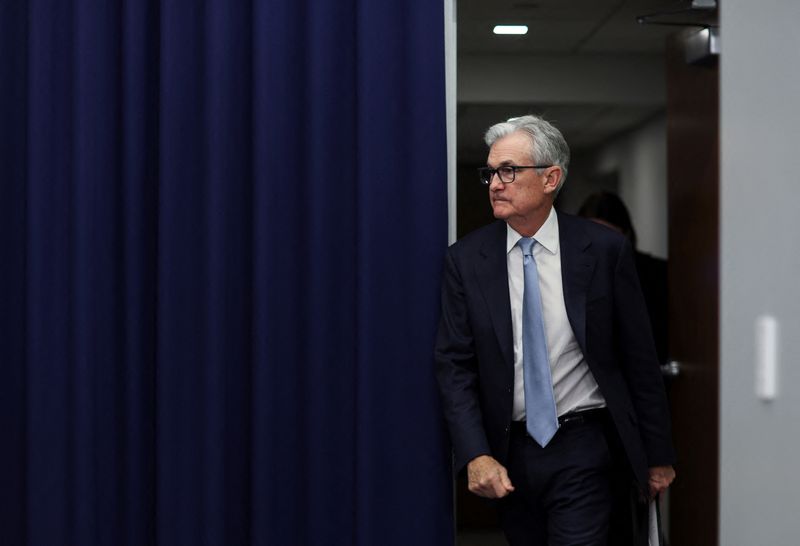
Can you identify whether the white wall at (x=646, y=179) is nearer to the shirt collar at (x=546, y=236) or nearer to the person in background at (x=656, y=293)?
the person in background at (x=656, y=293)

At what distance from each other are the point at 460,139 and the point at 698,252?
6517 millimetres

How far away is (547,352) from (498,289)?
0.60ft

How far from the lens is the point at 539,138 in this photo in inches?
91.3

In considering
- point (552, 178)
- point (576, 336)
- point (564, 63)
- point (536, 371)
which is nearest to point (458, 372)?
point (536, 371)

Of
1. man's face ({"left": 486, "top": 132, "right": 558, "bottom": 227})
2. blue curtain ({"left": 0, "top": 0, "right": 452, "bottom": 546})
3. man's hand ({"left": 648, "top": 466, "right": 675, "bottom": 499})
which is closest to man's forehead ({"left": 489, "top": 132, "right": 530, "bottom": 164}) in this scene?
man's face ({"left": 486, "top": 132, "right": 558, "bottom": 227})

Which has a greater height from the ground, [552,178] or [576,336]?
[552,178]

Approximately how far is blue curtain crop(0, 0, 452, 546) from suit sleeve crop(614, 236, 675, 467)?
1.43 feet

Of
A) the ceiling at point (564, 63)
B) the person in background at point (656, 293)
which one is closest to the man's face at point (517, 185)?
the person in background at point (656, 293)

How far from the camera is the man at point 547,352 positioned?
2299 millimetres

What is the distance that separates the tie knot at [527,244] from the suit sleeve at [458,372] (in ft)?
0.53
